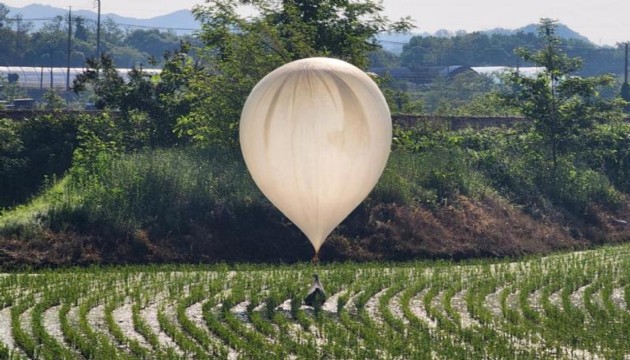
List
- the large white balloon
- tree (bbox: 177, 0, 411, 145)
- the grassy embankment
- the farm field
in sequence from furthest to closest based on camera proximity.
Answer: tree (bbox: 177, 0, 411, 145)
the grassy embankment
the large white balloon
the farm field

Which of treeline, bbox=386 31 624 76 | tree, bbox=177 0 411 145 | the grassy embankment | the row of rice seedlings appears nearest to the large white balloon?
the row of rice seedlings

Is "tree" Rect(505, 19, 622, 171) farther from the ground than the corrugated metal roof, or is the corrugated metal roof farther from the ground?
"tree" Rect(505, 19, 622, 171)

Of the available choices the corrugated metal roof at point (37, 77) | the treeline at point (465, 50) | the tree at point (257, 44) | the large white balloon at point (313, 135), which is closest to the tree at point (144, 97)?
the tree at point (257, 44)

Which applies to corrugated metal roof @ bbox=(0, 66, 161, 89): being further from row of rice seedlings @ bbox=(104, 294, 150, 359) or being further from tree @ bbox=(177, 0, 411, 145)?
row of rice seedlings @ bbox=(104, 294, 150, 359)

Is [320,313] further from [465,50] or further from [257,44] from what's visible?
[465,50]

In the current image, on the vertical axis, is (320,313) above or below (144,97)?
below

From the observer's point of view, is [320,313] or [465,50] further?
[465,50]

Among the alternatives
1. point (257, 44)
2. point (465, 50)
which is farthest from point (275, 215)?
point (465, 50)
